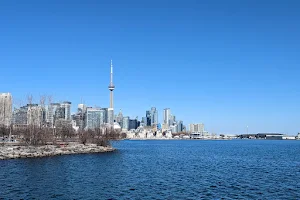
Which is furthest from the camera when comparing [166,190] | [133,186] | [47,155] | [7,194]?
[47,155]

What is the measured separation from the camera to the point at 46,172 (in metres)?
50.1

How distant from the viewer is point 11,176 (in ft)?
145

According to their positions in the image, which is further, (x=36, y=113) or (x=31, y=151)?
(x=36, y=113)

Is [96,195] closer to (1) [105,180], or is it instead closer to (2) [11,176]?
(1) [105,180]

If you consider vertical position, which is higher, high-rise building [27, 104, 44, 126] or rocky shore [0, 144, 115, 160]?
high-rise building [27, 104, 44, 126]

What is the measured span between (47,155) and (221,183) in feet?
173

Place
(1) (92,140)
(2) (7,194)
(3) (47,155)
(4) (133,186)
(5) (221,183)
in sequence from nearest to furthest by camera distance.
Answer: (2) (7,194) → (4) (133,186) → (5) (221,183) → (3) (47,155) → (1) (92,140)

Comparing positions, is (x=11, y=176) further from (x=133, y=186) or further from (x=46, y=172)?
(x=133, y=186)

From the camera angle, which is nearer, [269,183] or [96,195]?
[96,195]

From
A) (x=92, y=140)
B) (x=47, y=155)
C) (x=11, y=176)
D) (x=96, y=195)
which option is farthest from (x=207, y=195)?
(x=92, y=140)

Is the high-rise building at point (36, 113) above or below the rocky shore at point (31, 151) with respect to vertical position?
above

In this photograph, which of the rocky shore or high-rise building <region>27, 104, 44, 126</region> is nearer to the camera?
the rocky shore

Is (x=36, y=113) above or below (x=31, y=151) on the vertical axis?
above

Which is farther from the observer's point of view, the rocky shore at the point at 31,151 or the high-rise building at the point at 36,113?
the high-rise building at the point at 36,113
